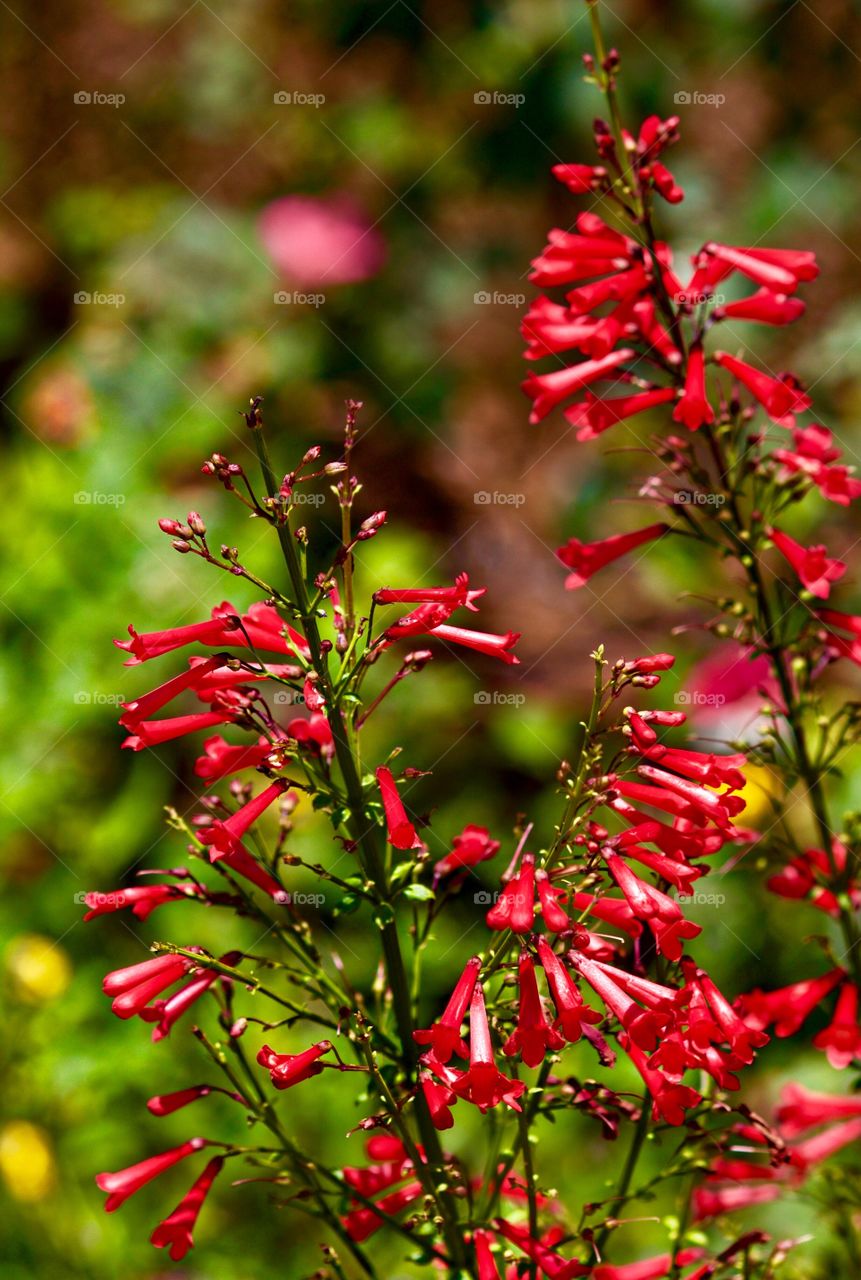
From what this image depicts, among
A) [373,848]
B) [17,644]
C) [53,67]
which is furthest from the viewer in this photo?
[53,67]

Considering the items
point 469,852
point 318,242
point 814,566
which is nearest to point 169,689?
point 469,852

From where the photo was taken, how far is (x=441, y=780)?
20.3ft

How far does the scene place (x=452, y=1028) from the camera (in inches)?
57.7

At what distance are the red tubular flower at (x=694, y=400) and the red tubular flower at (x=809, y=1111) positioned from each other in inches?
53.1

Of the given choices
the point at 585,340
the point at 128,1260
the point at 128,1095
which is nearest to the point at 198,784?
the point at 128,1095

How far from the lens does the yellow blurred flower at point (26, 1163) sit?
142 inches

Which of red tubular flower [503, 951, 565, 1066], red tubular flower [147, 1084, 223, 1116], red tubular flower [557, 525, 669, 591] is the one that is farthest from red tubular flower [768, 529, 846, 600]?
red tubular flower [147, 1084, 223, 1116]

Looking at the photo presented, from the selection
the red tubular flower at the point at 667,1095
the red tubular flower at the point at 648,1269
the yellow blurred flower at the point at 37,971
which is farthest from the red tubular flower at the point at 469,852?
the yellow blurred flower at the point at 37,971

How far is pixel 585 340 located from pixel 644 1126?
1.21 metres

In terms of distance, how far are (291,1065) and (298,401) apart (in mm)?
5679

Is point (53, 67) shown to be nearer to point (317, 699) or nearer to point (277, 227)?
point (277, 227)

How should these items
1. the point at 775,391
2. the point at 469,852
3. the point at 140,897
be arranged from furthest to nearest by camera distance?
the point at 775,391
the point at 469,852
the point at 140,897

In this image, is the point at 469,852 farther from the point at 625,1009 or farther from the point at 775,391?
the point at 775,391

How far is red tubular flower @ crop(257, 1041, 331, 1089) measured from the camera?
148cm
